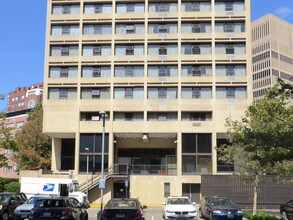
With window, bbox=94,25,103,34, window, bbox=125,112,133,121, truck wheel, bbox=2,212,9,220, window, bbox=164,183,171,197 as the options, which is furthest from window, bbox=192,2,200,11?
truck wheel, bbox=2,212,9,220

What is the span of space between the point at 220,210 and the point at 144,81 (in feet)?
99.4

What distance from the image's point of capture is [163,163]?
55.2 metres

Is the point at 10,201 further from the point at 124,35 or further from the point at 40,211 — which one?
the point at 124,35

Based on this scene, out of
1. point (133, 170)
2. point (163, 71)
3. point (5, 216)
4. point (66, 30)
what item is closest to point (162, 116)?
point (163, 71)

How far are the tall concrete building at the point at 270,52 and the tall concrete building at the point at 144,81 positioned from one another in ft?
240

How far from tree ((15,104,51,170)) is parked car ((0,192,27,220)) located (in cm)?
4024

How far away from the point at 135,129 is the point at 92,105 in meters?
6.03

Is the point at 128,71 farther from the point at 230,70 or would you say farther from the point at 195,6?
the point at 230,70

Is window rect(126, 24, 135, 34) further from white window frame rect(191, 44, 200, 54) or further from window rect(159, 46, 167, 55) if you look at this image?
white window frame rect(191, 44, 200, 54)

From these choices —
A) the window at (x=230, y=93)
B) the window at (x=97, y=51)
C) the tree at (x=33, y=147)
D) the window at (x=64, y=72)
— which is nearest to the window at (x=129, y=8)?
the window at (x=97, y=51)

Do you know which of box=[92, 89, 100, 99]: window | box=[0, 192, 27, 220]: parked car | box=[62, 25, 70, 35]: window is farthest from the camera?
box=[62, 25, 70, 35]: window

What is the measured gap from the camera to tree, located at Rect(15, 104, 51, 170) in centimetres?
6438

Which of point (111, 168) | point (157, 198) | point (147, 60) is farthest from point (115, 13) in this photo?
point (157, 198)

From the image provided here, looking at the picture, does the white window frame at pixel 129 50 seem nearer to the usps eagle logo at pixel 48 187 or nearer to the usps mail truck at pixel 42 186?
the usps mail truck at pixel 42 186
